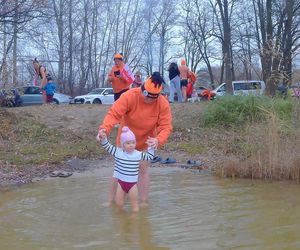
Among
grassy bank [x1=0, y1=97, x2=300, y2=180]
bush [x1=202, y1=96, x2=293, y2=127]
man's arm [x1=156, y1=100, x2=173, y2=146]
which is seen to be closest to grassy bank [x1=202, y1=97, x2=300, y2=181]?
grassy bank [x1=0, y1=97, x2=300, y2=180]

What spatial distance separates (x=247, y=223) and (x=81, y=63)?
41.1 metres

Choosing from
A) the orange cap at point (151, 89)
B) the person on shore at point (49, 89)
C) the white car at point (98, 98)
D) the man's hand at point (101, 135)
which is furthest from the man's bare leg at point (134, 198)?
the white car at point (98, 98)

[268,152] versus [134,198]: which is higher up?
[268,152]

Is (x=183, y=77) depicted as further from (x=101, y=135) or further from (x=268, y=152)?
(x=101, y=135)

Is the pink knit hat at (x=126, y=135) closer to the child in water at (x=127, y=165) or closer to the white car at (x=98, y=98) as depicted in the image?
the child in water at (x=127, y=165)

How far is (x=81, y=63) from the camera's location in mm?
44812

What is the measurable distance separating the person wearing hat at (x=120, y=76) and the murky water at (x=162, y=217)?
14.5ft

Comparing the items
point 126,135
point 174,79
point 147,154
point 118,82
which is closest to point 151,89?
point 126,135

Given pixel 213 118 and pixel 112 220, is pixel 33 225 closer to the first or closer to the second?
pixel 112 220

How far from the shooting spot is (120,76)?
11.3 metres

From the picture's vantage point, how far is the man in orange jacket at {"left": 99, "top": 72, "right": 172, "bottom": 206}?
17.8 feet

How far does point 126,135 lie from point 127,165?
12.5 inches

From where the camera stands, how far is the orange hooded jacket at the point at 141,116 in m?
5.50

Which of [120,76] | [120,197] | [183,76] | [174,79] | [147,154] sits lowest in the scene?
[120,197]
